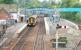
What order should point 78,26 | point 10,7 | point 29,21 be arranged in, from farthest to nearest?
point 29,21 < point 78,26 < point 10,7

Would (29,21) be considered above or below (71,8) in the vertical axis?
below

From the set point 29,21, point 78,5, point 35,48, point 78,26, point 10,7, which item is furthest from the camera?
point 29,21

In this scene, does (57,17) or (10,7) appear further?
(57,17)

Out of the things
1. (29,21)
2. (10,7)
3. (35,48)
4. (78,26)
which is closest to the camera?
(35,48)

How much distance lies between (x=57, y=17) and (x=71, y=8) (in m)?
1.81

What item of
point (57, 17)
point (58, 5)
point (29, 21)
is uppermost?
point (58, 5)

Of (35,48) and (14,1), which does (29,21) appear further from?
(35,48)

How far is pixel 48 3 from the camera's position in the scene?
11.2 meters

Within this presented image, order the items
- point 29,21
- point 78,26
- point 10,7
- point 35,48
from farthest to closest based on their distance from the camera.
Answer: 1. point 29,21
2. point 78,26
3. point 10,7
4. point 35,48

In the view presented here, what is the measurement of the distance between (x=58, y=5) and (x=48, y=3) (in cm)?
65

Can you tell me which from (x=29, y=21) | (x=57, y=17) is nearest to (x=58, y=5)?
(x=57, y=17)

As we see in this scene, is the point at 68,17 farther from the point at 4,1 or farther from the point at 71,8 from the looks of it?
the point at 4,1

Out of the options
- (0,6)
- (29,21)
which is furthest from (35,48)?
(29,21)

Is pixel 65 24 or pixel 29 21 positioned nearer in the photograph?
pixel 65 24
